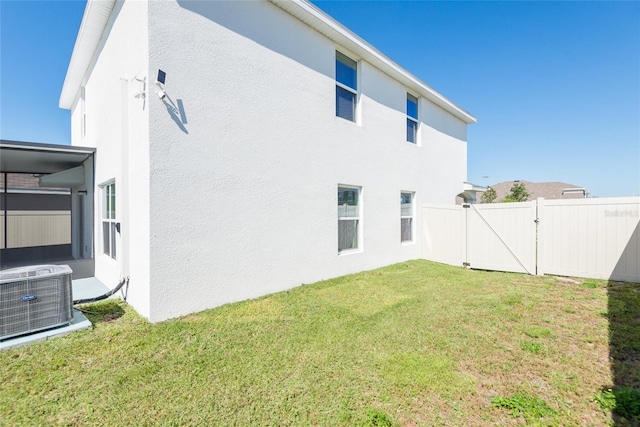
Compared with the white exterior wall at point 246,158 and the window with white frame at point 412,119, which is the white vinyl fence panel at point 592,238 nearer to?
the window with white frame at point 412,119

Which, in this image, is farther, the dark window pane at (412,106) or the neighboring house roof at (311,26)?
the dark window pane at (412,106)

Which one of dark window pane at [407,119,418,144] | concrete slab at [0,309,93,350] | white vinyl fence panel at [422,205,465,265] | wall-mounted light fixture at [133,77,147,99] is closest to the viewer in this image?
concrete slab at [0,309,93,350]

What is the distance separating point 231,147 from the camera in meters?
4.78

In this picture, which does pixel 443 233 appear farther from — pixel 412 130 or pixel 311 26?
pixel 311 26

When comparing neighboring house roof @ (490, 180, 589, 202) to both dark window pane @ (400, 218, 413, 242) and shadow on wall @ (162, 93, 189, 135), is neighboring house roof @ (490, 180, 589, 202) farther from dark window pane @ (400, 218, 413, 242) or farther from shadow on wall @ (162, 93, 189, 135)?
shadow on wall @ (162, 93, 189, 135)

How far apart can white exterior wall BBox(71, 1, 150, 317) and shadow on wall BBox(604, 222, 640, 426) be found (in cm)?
531

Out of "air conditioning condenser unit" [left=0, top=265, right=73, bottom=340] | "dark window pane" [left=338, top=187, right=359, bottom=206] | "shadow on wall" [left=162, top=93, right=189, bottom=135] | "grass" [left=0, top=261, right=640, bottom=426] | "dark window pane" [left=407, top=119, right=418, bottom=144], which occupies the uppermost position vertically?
"dark window pane" [left=407, top=119, right=418, bottom=144]

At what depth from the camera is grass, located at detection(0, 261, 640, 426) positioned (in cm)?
224

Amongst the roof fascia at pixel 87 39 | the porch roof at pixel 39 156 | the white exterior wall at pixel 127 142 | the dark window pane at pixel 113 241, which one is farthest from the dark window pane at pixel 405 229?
the roof fascia at pixel 87 39

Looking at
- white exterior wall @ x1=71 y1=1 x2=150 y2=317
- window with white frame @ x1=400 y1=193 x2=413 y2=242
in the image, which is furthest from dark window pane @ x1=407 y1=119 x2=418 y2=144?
white exterior wall @ x1=71 y1=1 x2=150 y2=317

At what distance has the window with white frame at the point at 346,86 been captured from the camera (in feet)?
22.9

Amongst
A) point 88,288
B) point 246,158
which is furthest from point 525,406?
point 88,288

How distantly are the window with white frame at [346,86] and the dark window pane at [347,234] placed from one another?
2775mm

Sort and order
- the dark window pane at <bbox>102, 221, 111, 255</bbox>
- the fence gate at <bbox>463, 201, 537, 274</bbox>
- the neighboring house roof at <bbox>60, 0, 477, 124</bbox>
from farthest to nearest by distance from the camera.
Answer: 1. the fence gate at <bbox>463, 201, 537, 274</bbox>
2. the dark window pane at <bbox>102, 221, 111, 255</bbox>
3. the neighboring house roof at <bbox>60, 0, 477, 124</bbox>
